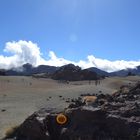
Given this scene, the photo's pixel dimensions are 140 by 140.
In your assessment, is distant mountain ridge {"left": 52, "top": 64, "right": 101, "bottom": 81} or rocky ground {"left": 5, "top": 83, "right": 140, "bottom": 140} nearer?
rocky ground {"left": 5, "top": 83, "right": 140, "bottom": 140}

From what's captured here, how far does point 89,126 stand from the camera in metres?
15.9

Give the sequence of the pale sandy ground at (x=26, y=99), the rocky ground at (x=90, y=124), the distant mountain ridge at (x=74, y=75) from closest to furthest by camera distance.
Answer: the rocky ground at (x=90, y=124), the pale sandy ground at (x=26, y=99), the distant mountain ridge at (x=74, y=75)

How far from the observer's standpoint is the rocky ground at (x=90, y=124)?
15.0 m

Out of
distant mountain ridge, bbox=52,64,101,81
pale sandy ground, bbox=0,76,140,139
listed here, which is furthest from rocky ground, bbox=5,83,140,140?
distant mountain ridge, bbox=52,64,101,81

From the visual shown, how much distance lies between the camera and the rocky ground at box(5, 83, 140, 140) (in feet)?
49.4

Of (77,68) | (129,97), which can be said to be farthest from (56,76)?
(129,97)

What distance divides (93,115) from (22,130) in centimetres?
402

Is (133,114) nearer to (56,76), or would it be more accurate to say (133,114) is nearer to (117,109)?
(117,109)

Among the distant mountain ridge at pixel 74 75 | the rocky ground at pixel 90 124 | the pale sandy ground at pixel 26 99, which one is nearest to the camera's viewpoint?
the rocky ground at pixel 90 124

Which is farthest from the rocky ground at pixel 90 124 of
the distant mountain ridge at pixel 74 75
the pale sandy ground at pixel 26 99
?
the distant mountain ridge at pixel 74 75

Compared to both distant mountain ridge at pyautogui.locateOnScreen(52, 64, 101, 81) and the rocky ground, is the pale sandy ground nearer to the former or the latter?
the rocky ground

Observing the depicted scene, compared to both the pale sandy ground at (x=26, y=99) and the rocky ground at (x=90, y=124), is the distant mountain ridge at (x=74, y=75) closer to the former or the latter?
the pale sandy ground at (x=26, y=99)

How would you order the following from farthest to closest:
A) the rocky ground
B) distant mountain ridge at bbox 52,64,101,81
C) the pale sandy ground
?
distant mountain ridge at bbox 52,64,101,81 < the pale sandy ground < the rocky ground

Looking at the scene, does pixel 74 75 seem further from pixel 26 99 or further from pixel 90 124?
pixel 90 124
